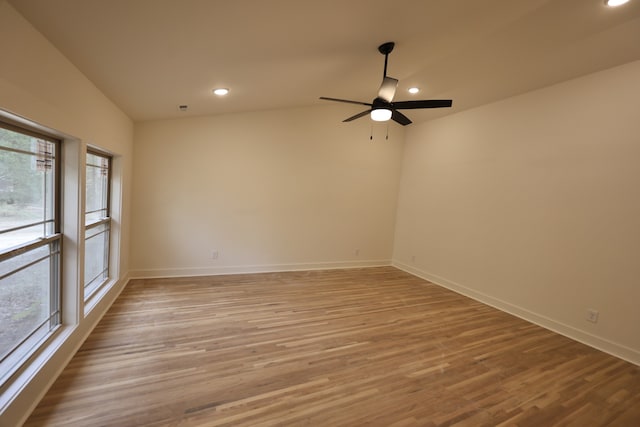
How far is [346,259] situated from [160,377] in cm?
360

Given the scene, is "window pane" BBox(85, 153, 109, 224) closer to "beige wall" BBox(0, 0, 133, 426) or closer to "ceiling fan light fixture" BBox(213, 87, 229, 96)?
"beige wall" BBox(0, 0, 133, 426)

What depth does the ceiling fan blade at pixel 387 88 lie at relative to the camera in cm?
247

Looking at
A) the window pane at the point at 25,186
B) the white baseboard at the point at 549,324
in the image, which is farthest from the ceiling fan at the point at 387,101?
the white baseboard at the point at 549,324

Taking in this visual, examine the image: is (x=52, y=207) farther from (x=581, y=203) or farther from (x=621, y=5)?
(x=581, y=203)

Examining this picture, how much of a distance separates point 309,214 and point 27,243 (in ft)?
11.7

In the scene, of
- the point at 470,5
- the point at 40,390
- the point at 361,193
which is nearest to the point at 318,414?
the point at 40,390

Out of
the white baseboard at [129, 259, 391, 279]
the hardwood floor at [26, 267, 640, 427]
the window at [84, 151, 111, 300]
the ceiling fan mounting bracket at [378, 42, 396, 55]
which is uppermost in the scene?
the ceiling fan mounting bracket at [378, 42, 396, 55]

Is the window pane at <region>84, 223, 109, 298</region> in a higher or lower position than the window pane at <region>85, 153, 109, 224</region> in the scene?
lower

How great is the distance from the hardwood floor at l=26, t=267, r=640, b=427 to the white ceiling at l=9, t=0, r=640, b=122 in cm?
227

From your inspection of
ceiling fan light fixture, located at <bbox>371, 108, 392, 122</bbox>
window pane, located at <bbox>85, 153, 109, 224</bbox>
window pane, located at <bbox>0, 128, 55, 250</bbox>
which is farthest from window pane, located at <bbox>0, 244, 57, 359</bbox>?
ceiling fan light fixture, located at <bbox>371, 108, 392, 122</bbox>

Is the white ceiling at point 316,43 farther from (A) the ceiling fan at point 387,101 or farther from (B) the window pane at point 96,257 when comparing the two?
(B) the window pane at point 96,257

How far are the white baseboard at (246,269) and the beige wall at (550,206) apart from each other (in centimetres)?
134

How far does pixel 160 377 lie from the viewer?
80.8 inches

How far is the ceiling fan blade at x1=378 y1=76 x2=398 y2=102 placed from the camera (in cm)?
247
